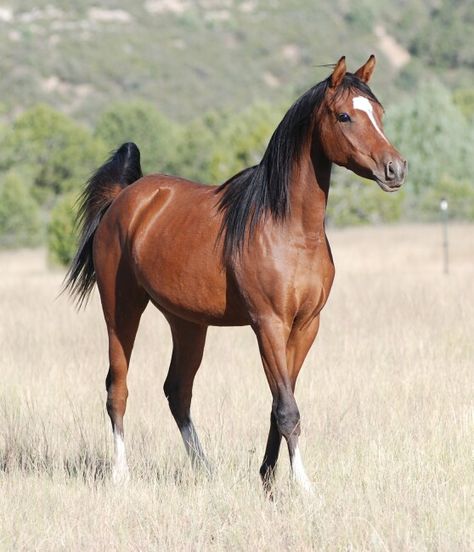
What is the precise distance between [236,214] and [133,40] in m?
85.9

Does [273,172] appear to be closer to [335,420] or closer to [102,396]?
[335,420]

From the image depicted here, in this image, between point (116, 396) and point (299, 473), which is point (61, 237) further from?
point (299, 473)

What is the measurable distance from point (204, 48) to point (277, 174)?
86851mm

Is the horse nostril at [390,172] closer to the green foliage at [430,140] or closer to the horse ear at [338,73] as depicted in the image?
the horse ear at [338,73]

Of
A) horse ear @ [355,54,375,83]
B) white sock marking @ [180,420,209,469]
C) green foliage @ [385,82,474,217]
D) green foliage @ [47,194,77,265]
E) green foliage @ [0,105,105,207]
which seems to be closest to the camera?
horse ear @ [355,54,375,83]

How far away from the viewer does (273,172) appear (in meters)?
5.41

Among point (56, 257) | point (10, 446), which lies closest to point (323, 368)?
point (10, 446)

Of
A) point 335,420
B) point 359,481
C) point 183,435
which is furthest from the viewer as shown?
point 335,420

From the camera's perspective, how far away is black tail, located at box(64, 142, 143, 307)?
23.0 feet

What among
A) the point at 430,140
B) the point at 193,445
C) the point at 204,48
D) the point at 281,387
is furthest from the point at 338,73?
the point at 204,48

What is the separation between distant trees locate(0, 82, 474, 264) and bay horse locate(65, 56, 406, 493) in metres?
27.5

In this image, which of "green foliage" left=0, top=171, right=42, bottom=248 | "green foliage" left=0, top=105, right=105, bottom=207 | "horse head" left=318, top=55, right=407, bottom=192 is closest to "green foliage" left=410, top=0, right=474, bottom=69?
"green foliage" left=0, top=105, right=105, bottom=207

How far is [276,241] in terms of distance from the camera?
5.33m

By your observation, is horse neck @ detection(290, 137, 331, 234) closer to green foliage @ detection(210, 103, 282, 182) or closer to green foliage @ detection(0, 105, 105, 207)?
green foliage @ detection(210, 103, 282, 182)
